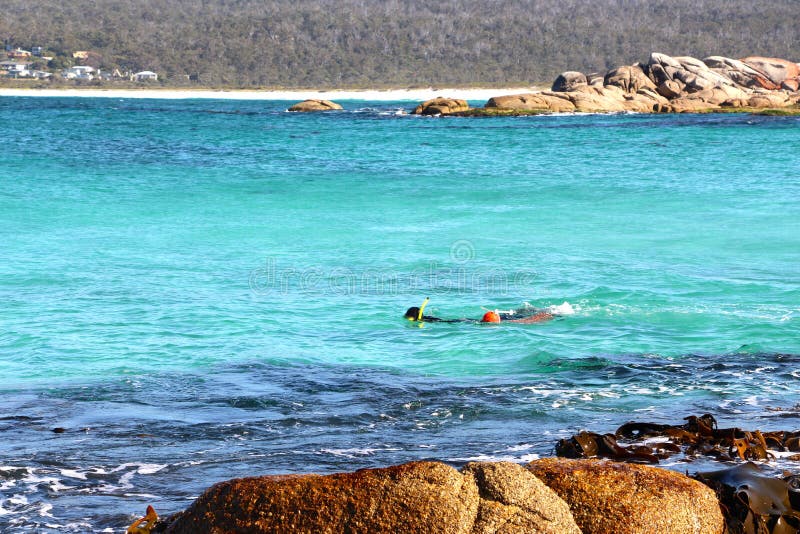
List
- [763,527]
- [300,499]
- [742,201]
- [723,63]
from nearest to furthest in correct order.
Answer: [300,499]
[763,527]
[742,201]
[723,63]

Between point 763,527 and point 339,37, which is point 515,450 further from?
point 339,37

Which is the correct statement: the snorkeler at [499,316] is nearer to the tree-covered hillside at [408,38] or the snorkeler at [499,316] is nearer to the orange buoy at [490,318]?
the orange buoy at [490,318]

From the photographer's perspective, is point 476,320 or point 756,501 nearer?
point 756,501

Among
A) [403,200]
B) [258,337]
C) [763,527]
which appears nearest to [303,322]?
[258,337]

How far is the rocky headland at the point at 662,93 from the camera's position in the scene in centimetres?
7088

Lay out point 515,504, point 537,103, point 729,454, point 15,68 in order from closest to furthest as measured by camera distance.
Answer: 1. point 515,504
2. point 729,454
3. point 537,103
4. point 15,68

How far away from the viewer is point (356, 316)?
14.6 m

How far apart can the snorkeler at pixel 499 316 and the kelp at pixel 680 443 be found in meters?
5.88

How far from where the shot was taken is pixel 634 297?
51.2ft

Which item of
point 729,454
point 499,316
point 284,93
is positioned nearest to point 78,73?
point 284,93

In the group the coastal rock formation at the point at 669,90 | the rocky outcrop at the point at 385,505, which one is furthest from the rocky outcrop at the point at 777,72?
the rocky outcrop at the point at 385,505

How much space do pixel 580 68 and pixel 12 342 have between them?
14543 centimetres

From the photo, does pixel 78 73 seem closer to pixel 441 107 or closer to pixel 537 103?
pixel 441 107

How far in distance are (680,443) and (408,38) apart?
163008 mm
